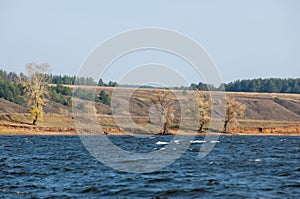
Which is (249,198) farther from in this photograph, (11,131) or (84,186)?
(11,131)

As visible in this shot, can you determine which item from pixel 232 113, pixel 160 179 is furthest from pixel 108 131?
pixel 160 179

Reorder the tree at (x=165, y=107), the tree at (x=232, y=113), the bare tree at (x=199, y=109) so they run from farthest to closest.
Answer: the tree at (x=232, y=113) → the bare tree at (x=199, y=109) → the tree at (x=165, y=107)

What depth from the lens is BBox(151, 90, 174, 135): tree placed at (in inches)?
5256

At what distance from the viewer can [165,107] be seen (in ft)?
447

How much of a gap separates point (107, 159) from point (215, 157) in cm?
1168

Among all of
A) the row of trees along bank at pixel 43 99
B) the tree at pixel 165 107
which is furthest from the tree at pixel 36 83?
the tree at pixel 165 107

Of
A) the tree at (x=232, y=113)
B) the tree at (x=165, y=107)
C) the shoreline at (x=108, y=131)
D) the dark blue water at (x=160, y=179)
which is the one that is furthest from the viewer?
the tree at (x=232, y=113)

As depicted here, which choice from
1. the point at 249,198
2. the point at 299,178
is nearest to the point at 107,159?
the point at 299,178

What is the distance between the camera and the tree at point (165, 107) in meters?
134

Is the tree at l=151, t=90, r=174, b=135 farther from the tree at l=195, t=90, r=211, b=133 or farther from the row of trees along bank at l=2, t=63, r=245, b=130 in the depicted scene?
the tree at l=195, t=90, r=211, b=133

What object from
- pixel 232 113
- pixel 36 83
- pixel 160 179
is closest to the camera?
pixel 160 179

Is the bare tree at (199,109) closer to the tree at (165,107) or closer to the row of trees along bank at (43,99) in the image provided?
the row of trees along bank at (43,99)

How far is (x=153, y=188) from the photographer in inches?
1471

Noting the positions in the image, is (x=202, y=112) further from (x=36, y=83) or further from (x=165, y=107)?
(x=36, y=83)
